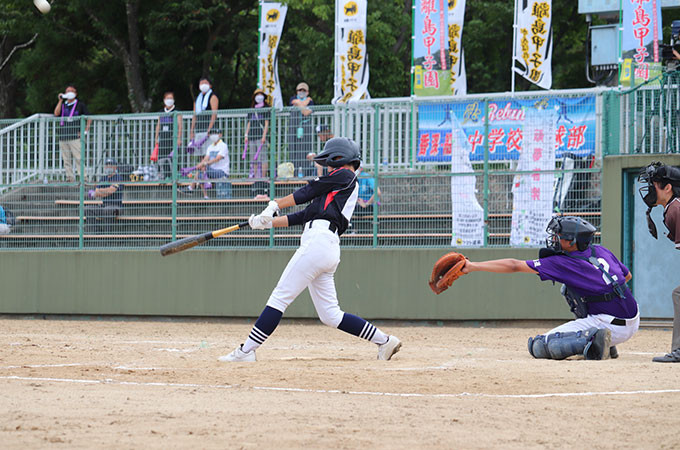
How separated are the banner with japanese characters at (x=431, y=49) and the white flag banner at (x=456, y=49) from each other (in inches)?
12.6

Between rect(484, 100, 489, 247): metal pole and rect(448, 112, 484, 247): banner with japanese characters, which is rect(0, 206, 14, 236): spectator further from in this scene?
rect(484, 100, 489, 247): metal pole

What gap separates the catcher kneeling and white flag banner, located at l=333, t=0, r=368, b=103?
1170cm

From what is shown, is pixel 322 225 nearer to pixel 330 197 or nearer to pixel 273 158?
pixel 330 197

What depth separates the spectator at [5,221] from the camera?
1767cm

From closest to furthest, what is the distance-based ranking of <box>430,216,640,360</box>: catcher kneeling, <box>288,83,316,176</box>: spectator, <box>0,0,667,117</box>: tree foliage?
1. <box>430,216,640,360</box>: catcher kneeling
2. <box>288,83,316,176</box>: spectator
3. <box>0,0,667,117</box>: tree foliage

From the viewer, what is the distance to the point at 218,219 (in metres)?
16.5

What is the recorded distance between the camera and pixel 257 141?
16453 mm

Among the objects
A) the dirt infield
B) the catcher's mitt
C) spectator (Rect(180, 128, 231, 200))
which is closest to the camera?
the dirt infield

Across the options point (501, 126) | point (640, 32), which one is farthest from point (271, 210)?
point (640, 32)

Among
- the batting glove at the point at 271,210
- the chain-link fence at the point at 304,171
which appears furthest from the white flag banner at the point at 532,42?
the batting glove at the point at 271,210

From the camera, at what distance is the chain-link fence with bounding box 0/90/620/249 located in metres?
15.0

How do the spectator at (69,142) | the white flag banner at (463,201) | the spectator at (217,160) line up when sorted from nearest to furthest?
the white flag banner at (463,201) → the spectator at (217,160) → the spectator at (69,142)

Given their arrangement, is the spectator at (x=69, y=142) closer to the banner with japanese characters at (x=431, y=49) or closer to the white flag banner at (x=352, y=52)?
the white flag banner at (x=352, y=52)

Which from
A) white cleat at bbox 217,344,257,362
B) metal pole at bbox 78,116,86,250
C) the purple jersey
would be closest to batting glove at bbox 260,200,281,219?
white cleat at bbox 217,344,257,362
